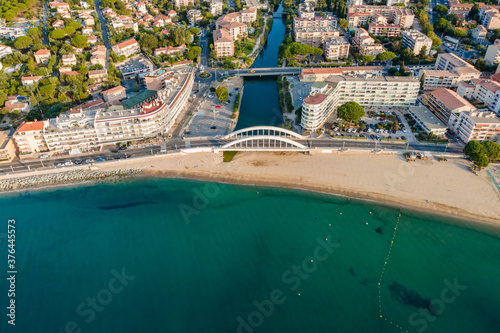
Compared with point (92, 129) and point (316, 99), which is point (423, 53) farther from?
point (92, 129)

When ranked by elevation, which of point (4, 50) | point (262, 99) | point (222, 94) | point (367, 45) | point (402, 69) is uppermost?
point (4, 50)

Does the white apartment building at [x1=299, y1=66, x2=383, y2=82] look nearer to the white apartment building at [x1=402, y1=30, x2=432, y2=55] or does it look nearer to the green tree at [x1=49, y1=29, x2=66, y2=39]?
the white apartment building at [x1=402, y1=30, x2=432, y2=55]

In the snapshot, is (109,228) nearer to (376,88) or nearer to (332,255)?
(332,255)

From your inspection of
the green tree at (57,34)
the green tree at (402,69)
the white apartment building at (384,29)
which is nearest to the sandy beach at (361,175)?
the green tree at (402,69)

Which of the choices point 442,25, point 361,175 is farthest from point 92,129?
A: point 442,25

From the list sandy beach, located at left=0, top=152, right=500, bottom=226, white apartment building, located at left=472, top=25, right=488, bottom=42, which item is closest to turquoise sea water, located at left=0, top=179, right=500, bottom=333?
sandy beach, located at left=0, top=152, right=500, bottom=226

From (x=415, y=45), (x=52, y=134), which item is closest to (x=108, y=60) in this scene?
(x=52, y=134)
